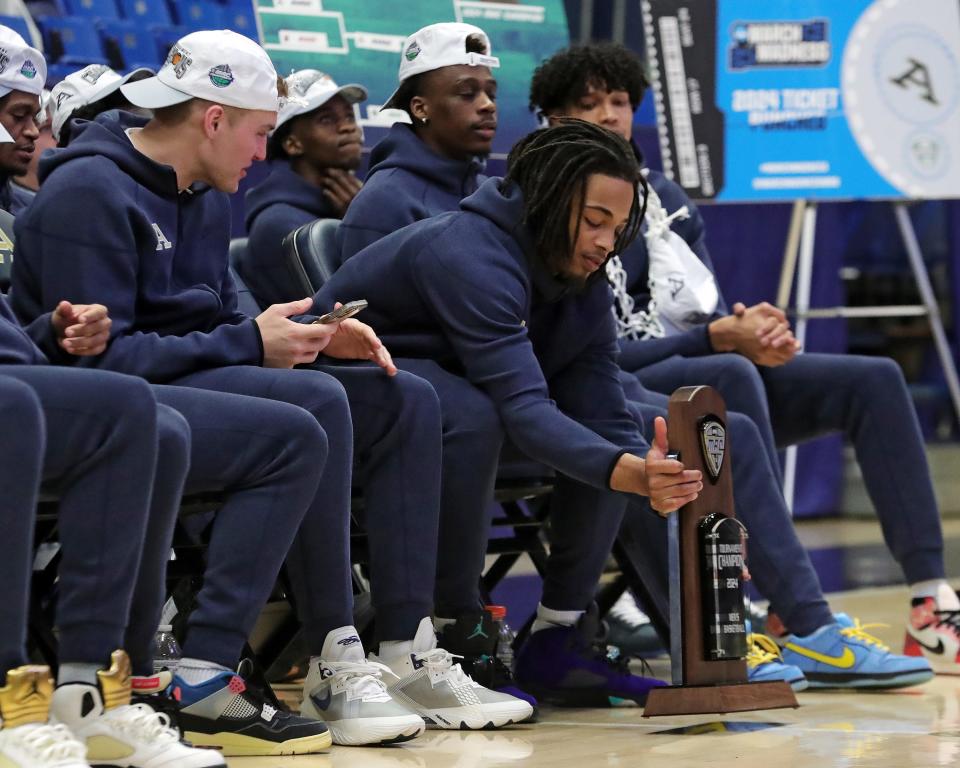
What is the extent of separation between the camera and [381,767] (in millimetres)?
2270

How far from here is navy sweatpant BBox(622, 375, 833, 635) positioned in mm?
3223

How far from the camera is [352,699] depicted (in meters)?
2.50

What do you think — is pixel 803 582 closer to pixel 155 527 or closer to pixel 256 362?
pixel 256 362

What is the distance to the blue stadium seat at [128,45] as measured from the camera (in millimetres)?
4375

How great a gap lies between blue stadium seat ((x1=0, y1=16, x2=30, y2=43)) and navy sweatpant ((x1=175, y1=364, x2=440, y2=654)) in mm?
1970

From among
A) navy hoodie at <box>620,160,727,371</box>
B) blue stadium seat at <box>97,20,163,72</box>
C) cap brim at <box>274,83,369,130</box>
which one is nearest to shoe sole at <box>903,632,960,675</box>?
navy hoodie at <box>620,160,727,371</box>

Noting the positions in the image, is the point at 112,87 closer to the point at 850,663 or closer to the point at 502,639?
the point at 502,639

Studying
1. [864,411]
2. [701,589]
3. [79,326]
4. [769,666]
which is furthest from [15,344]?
[864,411]

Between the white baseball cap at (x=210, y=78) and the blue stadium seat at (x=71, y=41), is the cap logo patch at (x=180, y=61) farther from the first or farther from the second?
the blue stadium seat at (x=71, y=41)

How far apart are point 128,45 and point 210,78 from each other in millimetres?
2009

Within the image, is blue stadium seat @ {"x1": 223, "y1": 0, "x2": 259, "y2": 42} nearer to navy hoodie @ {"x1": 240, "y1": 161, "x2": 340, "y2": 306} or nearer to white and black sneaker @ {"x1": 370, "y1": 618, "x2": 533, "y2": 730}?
navy hoodie @ {"x1": 240, "y1": 161, "x2": 340, "y2": 306}

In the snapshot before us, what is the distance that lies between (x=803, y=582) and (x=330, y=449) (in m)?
1.20

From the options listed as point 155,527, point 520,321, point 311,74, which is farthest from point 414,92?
point 155,527

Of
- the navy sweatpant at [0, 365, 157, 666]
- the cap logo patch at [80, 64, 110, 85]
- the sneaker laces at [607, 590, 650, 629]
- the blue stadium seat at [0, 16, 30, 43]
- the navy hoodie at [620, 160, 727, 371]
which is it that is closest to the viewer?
the navy sweatpant at [0, 365, 157, 666]
